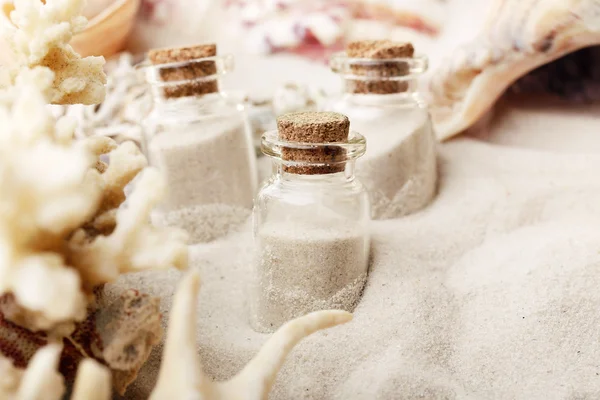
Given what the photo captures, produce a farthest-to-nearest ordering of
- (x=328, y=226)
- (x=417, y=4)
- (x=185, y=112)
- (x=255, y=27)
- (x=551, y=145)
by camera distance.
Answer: (x=255, y=27) < (x=417, y=4) < (x=551, y=145) < (x=185, y=112) < (x=328, y=226)

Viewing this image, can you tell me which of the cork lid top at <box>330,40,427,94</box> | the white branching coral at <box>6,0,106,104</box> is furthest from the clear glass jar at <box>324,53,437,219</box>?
the white branching coral at <box>6,0,106,104</box>

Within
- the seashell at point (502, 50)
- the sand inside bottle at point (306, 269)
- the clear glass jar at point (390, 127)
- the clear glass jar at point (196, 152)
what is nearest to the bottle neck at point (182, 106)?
the clear glass jar at point (196, 152)

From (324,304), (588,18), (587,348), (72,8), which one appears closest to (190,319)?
(324,304)

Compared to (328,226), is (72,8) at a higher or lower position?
higher

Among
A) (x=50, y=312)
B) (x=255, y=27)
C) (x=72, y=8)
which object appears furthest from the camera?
(x=255, y=27)

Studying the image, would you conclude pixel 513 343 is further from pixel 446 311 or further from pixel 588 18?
pixel 588 18

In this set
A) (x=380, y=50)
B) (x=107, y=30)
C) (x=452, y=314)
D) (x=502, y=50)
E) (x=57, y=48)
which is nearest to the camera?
(x=57, y=48)

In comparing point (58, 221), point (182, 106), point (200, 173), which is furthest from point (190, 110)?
point (58, 221)

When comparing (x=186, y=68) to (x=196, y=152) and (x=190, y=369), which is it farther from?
(x=190, y=369)
